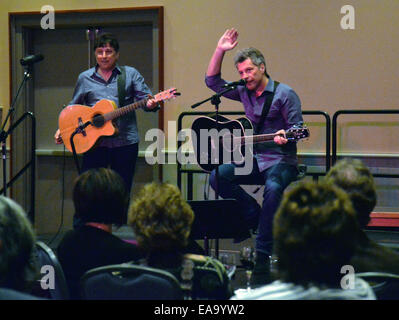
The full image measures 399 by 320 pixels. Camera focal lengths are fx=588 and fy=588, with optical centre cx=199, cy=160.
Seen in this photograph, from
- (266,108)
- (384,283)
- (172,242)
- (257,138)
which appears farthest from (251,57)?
(384,283)

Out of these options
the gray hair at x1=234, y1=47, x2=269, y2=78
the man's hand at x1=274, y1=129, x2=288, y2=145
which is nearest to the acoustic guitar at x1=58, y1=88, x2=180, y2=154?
the gray hair at x1=234, y1=47, x2=269, y2=78

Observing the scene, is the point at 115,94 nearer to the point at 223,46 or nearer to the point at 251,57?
the point at 223,46

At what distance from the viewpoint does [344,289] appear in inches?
58.8

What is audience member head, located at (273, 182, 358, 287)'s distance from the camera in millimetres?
1516

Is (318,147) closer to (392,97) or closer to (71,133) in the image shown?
(392,97)

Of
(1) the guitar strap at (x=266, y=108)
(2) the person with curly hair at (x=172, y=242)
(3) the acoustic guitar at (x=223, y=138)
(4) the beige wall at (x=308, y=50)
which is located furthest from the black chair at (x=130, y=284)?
(4) the beige wall at (x=308, y=50)

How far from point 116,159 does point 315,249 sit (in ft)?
10.8

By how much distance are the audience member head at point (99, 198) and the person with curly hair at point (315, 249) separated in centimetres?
100

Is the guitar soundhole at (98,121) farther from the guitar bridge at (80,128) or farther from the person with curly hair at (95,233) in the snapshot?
the person with curly hair at (95,233)

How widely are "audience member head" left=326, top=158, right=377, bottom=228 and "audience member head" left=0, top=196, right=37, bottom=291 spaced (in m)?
1.20

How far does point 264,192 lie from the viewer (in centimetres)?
405

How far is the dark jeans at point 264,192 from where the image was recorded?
3.96 m

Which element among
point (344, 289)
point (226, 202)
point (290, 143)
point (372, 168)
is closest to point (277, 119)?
point (290, 143)

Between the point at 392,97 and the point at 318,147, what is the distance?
0.79 m
